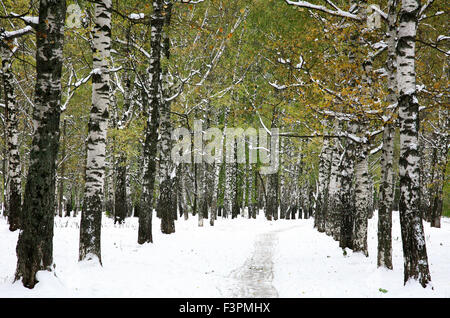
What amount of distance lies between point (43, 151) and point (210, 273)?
4.98m

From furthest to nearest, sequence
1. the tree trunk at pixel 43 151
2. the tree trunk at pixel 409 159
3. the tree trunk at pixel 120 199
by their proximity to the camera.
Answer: the tree trunk at pixel 120 199, the tree trunk at pixel 409 159, the tree trunk at pixel 43 151

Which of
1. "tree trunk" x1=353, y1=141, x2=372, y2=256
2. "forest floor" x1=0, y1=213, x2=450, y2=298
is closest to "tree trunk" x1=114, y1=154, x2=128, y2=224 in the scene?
"forest floor" x1=0, y1=213, x2=450, y2=298

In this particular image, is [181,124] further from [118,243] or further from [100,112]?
[100,112]

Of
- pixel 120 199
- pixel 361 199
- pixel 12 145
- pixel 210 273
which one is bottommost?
pixel 210 273

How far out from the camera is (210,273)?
8.55m

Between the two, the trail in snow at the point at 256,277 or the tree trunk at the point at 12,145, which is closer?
the trail in snow at the point at 256,277

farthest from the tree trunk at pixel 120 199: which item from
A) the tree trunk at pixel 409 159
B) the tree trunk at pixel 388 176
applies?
the tree trunk at pixel 409 159

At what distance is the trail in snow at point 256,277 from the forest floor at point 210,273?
19 millimetres

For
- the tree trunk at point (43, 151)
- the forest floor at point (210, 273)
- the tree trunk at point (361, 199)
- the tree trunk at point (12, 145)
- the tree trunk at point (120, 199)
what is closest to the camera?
the tree trunk at point (43, 151)

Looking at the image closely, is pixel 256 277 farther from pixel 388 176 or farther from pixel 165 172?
pixel 165 172

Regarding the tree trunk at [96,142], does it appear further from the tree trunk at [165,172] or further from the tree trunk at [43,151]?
the tree trunk at [165,172]

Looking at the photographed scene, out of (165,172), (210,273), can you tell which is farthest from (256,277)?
(165,172)

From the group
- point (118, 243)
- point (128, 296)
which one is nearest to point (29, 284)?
point (128, 296)

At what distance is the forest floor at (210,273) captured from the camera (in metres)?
6.20
